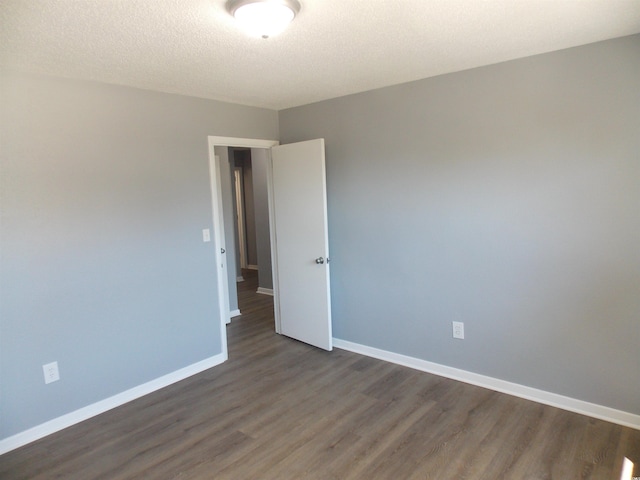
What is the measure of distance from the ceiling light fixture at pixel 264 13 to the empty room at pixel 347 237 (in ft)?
0.03

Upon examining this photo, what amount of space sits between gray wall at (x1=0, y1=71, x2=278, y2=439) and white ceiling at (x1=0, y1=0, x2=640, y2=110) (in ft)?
0.92

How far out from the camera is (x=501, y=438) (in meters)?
2.44

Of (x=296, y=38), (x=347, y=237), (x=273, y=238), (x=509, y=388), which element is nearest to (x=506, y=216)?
(x=509, y=388)

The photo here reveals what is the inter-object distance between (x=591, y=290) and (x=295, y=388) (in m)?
2.18

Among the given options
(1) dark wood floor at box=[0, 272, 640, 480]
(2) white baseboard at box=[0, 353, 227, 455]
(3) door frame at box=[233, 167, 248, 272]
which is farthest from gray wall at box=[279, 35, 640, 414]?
(3) door frame at box=[233, 167, 248, 272]

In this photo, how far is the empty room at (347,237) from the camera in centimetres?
220

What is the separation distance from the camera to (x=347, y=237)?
12.3ft

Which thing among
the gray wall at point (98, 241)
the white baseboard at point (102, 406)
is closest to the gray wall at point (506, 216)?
the gray wall at point (98, 241)

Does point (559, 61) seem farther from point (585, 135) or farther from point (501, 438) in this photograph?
point (501, 438)

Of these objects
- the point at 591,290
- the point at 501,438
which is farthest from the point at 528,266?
the point at 501,438

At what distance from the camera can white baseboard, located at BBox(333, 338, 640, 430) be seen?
2.53 metres

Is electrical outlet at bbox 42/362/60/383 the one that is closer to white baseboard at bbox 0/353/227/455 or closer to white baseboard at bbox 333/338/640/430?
white baseboard at bbox 0/353/227/455

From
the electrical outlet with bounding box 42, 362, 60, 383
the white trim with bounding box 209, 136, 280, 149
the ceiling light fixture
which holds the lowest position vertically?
the electrical outlet with bounding box 42, 362, 60, 383

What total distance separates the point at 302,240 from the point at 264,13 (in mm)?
2366
